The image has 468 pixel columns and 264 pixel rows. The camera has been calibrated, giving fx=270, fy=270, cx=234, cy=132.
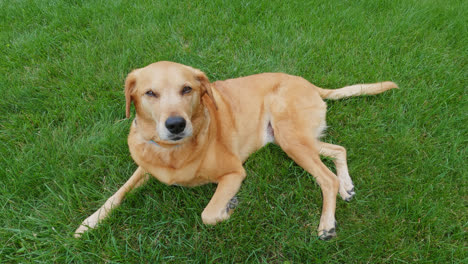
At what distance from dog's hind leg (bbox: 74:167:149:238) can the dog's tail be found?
7.16 ft

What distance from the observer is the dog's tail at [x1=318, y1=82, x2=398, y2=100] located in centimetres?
313

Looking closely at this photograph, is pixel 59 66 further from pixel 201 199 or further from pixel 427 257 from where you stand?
pixel 427 257

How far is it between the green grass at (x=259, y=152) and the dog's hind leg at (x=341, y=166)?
3.5 inches

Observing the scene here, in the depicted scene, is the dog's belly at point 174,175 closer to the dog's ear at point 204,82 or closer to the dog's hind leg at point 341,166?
the dog's ear at point 204,82

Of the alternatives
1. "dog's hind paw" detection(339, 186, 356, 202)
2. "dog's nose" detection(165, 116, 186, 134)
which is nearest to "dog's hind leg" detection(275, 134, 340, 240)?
"dog's hind paw" detection(339, 186, 356, 202)

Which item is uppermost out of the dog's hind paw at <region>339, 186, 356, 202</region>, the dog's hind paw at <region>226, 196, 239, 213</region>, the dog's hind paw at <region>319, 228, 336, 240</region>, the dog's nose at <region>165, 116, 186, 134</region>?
the dog's nose at <region>165, 116, 186, 134</region>

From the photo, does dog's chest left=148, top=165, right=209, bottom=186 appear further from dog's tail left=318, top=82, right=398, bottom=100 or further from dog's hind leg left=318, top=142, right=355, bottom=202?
dog's tail left=318, top=82, right=398, bottom=100

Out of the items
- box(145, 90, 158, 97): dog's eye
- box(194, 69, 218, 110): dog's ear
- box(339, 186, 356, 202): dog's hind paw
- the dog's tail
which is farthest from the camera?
the dog's tail

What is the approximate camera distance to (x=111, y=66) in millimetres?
3676

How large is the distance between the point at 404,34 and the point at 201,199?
4061 mm

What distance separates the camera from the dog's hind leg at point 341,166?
251cm

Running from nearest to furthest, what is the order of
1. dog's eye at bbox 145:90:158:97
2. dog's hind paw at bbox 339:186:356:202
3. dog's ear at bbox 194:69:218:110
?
dog's eye at bbox 145:90:158:97, dog's ear at bbox 194:69:218:110, dog's hind paw at bbox 339:186:356:202

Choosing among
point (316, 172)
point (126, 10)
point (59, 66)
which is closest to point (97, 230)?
point (316, 172)

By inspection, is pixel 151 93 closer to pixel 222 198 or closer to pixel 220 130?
pixel 220 130
